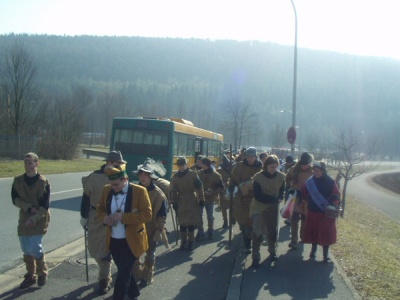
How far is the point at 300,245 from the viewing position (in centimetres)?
931

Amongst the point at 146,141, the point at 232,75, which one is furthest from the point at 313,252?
the point at 232,75

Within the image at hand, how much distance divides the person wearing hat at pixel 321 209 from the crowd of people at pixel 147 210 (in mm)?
15

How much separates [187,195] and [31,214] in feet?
11.6

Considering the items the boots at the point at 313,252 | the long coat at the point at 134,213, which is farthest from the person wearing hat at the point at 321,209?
the long coat at the point at 134,213

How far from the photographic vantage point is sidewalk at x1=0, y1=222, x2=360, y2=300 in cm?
609

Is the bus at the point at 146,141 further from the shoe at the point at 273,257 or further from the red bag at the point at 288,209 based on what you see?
the shoe at the point at 273,257

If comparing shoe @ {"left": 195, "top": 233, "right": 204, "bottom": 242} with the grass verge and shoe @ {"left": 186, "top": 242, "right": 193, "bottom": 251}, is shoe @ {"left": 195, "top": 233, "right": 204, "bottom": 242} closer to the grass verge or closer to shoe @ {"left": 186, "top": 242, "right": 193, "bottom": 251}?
shoe @ {"left": 186, "top": 242, "right": 193, "bottom": 251}

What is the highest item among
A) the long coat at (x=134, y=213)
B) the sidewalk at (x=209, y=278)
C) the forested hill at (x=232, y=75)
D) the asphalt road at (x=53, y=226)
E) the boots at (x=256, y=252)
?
the forested hill at (x=232, y=75)

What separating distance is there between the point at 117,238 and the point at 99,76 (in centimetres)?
16928

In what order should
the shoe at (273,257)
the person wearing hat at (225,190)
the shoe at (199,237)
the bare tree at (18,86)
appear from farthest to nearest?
the bare tree at (18,86), the person wearing hat at (225,190), the shoe at (199,237), the shoe at (273,257)

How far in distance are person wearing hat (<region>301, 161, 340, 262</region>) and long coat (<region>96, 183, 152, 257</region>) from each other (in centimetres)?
388

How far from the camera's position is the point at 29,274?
6188 millimetres

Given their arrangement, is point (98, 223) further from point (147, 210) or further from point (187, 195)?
point (187, 195)

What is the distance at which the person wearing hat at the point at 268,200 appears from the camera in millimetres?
7758
